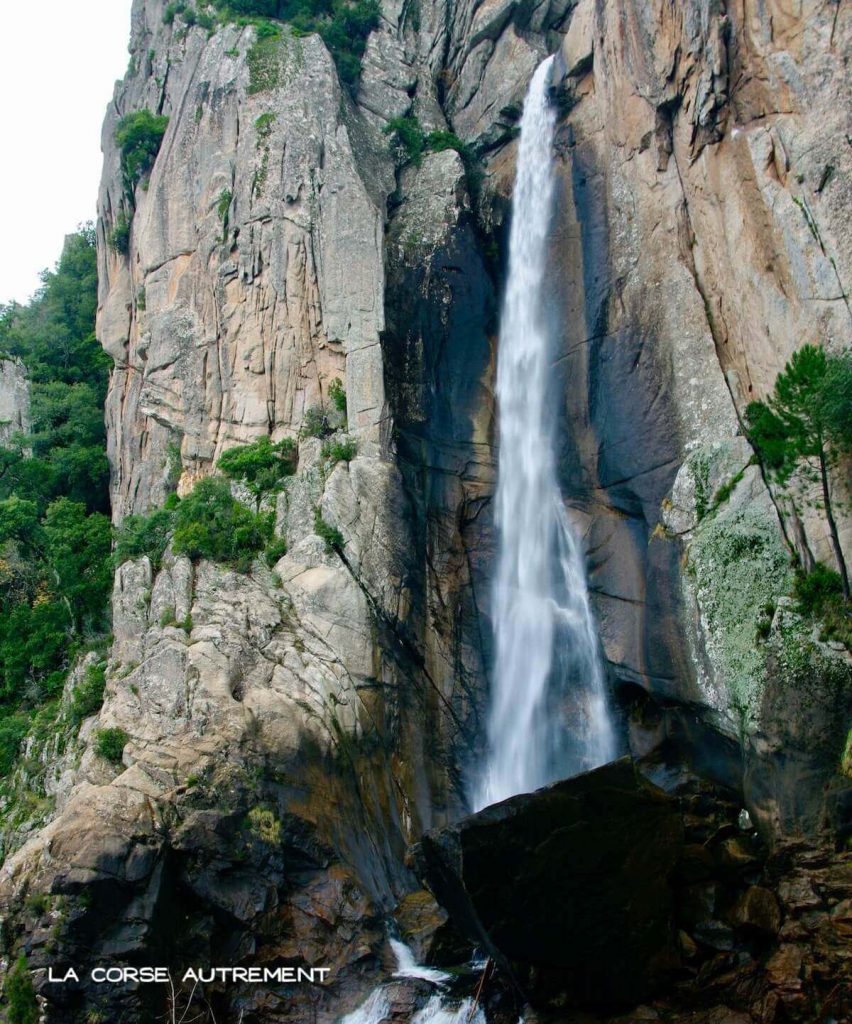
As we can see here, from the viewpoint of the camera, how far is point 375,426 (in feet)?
88.8

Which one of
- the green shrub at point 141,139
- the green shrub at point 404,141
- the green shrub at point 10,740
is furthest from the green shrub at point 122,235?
the green shrub at point 10,740

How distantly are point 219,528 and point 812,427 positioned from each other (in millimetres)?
15547

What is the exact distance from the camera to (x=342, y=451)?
88.0ft

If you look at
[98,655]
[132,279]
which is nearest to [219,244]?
[132,279]

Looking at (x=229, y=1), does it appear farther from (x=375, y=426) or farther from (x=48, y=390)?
(x=375, y=426)

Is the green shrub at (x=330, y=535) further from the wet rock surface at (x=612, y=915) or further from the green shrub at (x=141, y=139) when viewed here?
the green shrub at (x=141, y=139)

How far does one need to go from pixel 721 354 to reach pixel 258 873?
1683 cm

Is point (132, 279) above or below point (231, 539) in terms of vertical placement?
above

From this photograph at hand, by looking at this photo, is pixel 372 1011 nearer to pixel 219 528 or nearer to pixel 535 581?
pixel 535 581

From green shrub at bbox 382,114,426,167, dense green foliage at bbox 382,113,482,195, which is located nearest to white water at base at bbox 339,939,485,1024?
dense green foliage at bbox 382,113,482,195

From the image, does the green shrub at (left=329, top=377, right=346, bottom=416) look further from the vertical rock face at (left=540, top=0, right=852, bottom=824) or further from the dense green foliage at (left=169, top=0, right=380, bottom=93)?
the dense green foliage at (left=169, top=0, right=380, bottom=93)

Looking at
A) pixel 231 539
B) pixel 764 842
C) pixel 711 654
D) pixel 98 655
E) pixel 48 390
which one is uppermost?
pixel 48 390

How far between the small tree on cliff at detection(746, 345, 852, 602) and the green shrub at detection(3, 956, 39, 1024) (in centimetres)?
1761

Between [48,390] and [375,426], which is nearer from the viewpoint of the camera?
[375,426]
